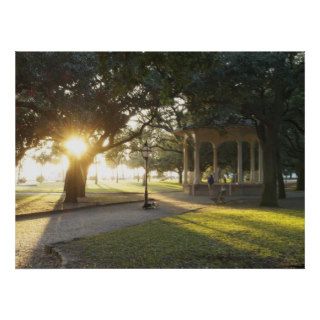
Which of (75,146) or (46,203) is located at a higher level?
(75,146)

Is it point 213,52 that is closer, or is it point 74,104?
point 213,52

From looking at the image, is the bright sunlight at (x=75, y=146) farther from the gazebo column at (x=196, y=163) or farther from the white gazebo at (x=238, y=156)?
the gazebo column at (x=196, y=163)

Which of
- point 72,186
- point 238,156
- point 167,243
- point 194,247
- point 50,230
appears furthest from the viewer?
point 238,156

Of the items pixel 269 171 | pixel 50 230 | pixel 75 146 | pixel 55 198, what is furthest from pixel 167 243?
pixel 55 198

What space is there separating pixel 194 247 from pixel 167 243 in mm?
847

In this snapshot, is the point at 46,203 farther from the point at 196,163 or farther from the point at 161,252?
the point at 196,163

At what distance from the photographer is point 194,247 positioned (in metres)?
9.88

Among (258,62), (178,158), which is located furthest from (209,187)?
(178,158)

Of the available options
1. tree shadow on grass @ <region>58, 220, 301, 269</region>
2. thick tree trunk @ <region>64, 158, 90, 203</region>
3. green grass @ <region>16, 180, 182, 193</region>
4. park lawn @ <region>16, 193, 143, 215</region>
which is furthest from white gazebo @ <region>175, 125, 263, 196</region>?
tree shadow on grass @ <region>58, 220, 301, 269</region>

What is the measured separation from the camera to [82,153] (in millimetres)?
31969

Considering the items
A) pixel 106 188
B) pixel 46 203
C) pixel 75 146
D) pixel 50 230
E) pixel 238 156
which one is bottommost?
pixel 106 188

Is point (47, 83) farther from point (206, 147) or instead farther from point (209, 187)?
point (206, 147)

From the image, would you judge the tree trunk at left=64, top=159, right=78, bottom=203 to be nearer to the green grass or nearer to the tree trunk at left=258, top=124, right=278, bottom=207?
the tree trunk at left=258, top=124, right=278, bottom=207
